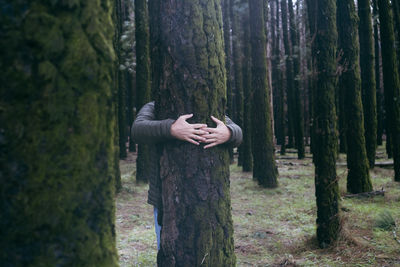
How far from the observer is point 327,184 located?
16.0ft

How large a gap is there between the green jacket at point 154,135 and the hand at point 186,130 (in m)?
0.05

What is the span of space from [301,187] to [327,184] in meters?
4.96

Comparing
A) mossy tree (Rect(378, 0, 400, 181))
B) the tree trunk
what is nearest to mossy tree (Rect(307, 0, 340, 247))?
mossy tree (Rect(378, 0, 400, 181))

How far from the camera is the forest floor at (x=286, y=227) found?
15.3ft

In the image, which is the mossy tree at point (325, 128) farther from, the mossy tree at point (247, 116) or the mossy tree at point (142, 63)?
the mossy tree at point (247, 116)

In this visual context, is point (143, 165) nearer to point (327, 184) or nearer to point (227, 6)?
point (327, 184)

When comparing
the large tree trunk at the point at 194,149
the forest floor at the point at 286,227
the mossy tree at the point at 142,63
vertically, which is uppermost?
the mossy tree at the point at 142,63

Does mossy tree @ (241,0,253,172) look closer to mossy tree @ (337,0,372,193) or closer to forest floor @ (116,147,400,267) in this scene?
forest floor @ (116,147,400,267)

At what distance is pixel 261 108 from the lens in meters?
9.78

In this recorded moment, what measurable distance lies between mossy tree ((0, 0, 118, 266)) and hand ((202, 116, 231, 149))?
164cm

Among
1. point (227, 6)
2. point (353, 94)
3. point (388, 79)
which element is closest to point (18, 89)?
point (353, 94)

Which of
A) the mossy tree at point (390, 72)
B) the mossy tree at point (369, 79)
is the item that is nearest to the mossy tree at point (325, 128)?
the mossy tree at point (390, 72)

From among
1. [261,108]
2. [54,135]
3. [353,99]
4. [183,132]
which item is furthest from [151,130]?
[261,108]

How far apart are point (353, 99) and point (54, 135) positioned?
7945mm
